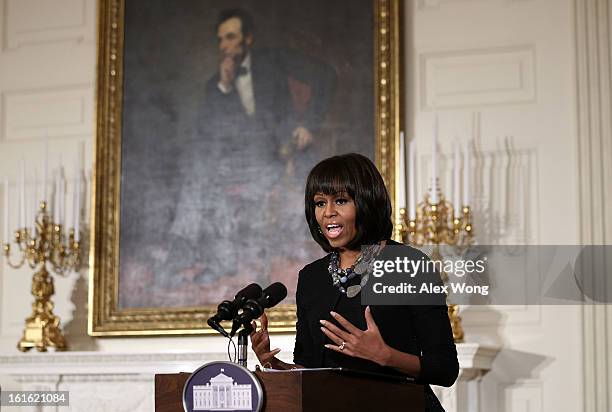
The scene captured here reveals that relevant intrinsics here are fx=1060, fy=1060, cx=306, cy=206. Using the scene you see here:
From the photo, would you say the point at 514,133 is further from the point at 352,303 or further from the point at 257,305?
the point at 257,305

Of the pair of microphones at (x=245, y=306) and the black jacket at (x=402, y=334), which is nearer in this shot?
the pair of microphones at (x=245, y=306)

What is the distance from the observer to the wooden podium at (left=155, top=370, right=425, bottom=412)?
206 centimetres

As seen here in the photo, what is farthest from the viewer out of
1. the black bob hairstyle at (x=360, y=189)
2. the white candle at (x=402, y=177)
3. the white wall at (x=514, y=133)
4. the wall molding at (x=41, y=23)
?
the wall molding at (x=41, y=23)

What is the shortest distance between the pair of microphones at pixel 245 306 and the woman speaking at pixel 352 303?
148 millimetres

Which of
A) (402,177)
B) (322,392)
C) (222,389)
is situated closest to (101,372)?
(402,177)

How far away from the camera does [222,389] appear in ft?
7.07

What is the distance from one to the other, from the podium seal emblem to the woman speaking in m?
0.33

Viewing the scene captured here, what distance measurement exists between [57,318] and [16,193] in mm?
763

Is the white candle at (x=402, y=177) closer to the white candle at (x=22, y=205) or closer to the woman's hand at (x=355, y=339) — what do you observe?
the white candle at (x=22, y=205)

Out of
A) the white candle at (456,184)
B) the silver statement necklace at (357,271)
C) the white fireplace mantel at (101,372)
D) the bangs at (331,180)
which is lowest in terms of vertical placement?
the white fireplace mantel at (101,372)

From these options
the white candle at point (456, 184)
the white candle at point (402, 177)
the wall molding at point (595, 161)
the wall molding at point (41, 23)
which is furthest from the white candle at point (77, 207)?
the wall molding at point (595, 161)

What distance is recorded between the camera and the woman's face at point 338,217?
259cm

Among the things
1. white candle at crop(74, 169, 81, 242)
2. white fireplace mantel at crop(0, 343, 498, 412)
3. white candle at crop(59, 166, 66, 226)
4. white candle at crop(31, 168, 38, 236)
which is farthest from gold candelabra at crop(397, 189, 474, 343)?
white candle at crop(31, 168, 38, 236)

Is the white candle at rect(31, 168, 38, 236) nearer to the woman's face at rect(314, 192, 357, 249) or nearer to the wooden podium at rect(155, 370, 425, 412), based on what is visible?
the woman's face at rect(314, 192, 357, 249)
